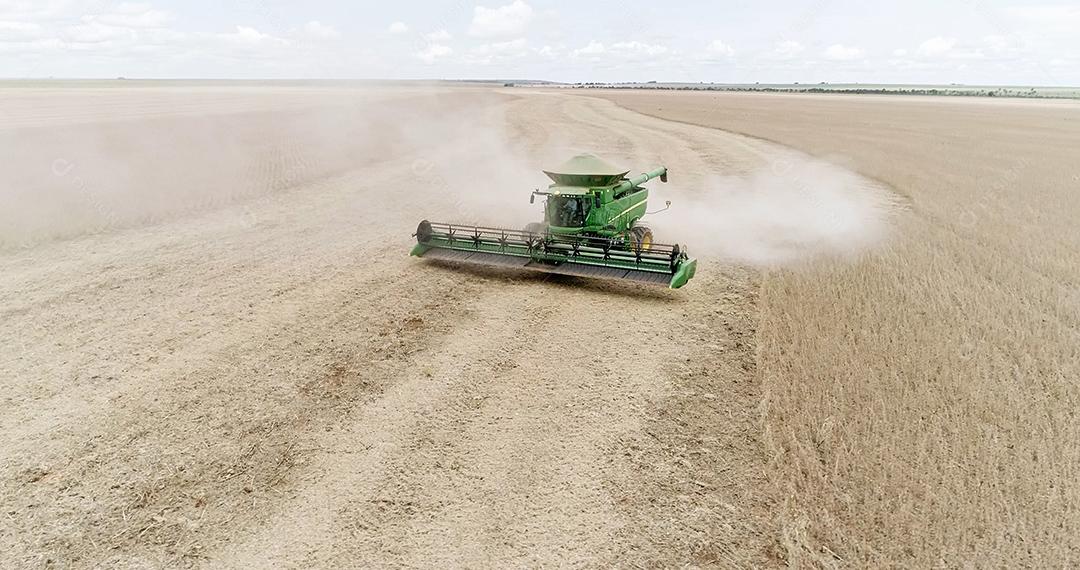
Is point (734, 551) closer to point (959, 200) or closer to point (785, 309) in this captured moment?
point (785, 309)

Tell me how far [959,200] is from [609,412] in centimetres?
1829

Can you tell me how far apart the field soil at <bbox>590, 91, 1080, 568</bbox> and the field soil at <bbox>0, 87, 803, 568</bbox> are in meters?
0.54

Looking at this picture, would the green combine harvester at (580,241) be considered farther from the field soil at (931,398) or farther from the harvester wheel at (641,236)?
the field soil at (931,398)

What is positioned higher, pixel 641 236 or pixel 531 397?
pixel 641 236

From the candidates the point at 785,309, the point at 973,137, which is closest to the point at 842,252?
the point at 785,309

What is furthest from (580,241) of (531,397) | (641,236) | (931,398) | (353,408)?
(931,398)

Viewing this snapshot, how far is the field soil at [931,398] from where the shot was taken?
5207mm

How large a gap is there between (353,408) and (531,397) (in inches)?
91.1

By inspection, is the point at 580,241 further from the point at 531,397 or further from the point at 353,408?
A: the point at 353,408

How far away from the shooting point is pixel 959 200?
1888 centimetres

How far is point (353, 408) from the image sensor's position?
7.23 meters

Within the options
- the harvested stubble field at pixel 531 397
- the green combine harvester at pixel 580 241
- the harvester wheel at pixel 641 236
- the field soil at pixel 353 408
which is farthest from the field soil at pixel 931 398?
the harvester wheel at pixel 641 236

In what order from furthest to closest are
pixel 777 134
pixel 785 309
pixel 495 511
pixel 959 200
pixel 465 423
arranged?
pixel 777 134 → pixel 959 200 → pixel 785 309 → pixel 465 423 → pixel 495 511

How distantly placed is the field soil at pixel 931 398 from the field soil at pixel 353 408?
0.54 meters
